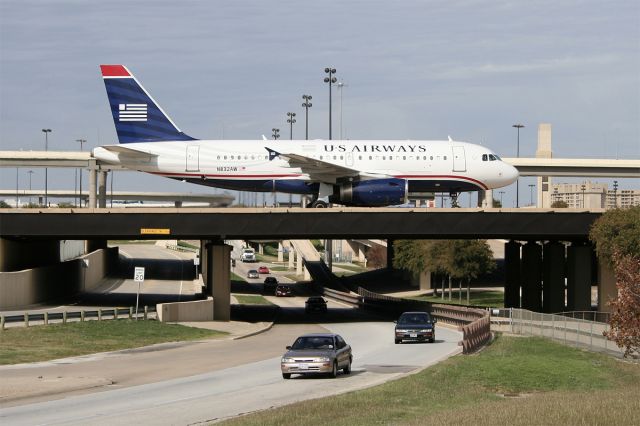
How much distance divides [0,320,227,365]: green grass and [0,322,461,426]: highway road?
1.73 m

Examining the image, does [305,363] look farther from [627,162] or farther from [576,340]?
[627,162]

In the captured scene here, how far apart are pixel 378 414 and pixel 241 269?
137 m

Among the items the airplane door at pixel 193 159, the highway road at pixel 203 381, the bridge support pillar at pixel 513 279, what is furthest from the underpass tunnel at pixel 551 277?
the airplane door at pixel 193 159

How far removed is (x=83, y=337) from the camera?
45.9m

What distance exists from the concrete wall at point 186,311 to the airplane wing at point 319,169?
953 centimetres

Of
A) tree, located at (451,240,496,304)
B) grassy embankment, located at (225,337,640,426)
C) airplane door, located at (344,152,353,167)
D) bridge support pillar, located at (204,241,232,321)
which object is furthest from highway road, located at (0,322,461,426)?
tree, located at (451,240,496,304)

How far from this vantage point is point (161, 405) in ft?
84.7

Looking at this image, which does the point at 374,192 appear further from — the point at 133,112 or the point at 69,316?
the point at 69,316

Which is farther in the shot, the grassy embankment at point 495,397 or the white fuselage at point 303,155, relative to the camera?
the white fuselage at point 303,155

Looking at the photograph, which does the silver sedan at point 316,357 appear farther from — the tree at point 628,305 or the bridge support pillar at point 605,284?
the bridge support pillar at point 605,284

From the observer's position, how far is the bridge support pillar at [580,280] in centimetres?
6881

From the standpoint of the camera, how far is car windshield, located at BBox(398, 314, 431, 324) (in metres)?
48.0

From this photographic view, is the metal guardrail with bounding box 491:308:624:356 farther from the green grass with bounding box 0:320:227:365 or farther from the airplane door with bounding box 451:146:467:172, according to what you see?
the green grass with bounding box 0:320:227:365

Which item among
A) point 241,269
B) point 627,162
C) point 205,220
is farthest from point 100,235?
point 241,269
